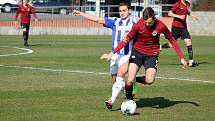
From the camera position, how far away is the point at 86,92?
13.4 m

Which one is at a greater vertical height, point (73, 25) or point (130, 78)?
point (130, 78)

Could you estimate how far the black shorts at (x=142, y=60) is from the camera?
11.6 meters

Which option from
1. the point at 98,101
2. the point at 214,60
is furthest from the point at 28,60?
the point at 98,101

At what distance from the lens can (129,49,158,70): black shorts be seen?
38.1 feet

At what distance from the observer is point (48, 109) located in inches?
435

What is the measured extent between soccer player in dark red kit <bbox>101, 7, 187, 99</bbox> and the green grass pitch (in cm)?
63

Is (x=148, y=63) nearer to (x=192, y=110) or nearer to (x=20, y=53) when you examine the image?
(x=192, y=110)

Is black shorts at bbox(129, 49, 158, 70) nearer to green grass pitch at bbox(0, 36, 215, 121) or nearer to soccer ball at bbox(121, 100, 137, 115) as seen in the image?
green grass pitch at bbox(0, 36, 215, 121)

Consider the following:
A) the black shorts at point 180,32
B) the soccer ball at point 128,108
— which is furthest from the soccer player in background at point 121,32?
the black shorts at point 180,32

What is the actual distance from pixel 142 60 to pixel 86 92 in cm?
216

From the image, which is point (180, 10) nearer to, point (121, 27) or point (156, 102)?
point (156, 102)

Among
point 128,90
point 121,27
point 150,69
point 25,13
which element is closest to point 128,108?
point 128,90

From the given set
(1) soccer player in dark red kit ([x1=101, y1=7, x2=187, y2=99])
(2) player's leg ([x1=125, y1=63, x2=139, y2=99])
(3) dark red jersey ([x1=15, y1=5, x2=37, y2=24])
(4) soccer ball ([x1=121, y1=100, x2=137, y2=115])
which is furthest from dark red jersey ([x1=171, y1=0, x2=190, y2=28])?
(3) dark red jersey ([x1=15, y1=5, x2=37, y2=24])

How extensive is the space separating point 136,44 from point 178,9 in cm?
908
